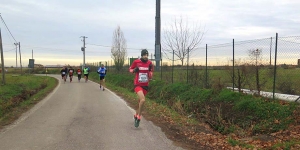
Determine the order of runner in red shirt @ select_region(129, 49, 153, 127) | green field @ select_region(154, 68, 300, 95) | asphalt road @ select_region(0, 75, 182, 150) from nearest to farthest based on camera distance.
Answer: asphalt road @ select_region(0, 75, 182, 150) < runner in red shirt @ select_region(129, 49, 153, 127) < green field @ select_region(154, 68, 300, 95)

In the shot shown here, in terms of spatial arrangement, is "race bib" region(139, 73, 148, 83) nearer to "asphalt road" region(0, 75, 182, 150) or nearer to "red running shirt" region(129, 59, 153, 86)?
"red running shirt" region(129, 59, 153, 86)

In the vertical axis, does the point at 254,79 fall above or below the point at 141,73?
below

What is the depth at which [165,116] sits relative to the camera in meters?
8.72

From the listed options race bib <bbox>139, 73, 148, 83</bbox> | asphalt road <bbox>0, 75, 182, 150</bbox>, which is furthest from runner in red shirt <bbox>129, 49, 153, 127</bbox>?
asphalt road <bbox>0, 75, 182, 150</bbox>

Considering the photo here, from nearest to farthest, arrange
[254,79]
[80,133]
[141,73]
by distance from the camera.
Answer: [80,133] → [141,73] → [254,79]

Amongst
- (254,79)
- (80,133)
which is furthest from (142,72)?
(254,79)

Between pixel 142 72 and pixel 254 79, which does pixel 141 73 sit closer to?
pixel 142 72

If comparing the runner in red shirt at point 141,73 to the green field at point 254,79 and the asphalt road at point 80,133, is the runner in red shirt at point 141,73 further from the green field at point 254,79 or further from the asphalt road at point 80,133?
Answer: the green field at point 254,79

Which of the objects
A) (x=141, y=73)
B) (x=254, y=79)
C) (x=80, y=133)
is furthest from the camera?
(x=254, y=79)

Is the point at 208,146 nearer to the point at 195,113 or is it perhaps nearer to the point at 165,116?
the point at 165,116

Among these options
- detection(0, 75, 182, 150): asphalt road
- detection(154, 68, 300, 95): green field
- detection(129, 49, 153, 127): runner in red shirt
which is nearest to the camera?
detection(0, 75, 182, 150): asphalt road

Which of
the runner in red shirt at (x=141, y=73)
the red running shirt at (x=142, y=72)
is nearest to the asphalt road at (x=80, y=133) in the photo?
the runner in red shirt at (x=141, y=73)

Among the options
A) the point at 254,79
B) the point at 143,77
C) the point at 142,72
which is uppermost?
the point at 142,72

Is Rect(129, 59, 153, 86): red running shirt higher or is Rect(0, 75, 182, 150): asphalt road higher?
Rect(129, 59, 153, 86): red running shirt
